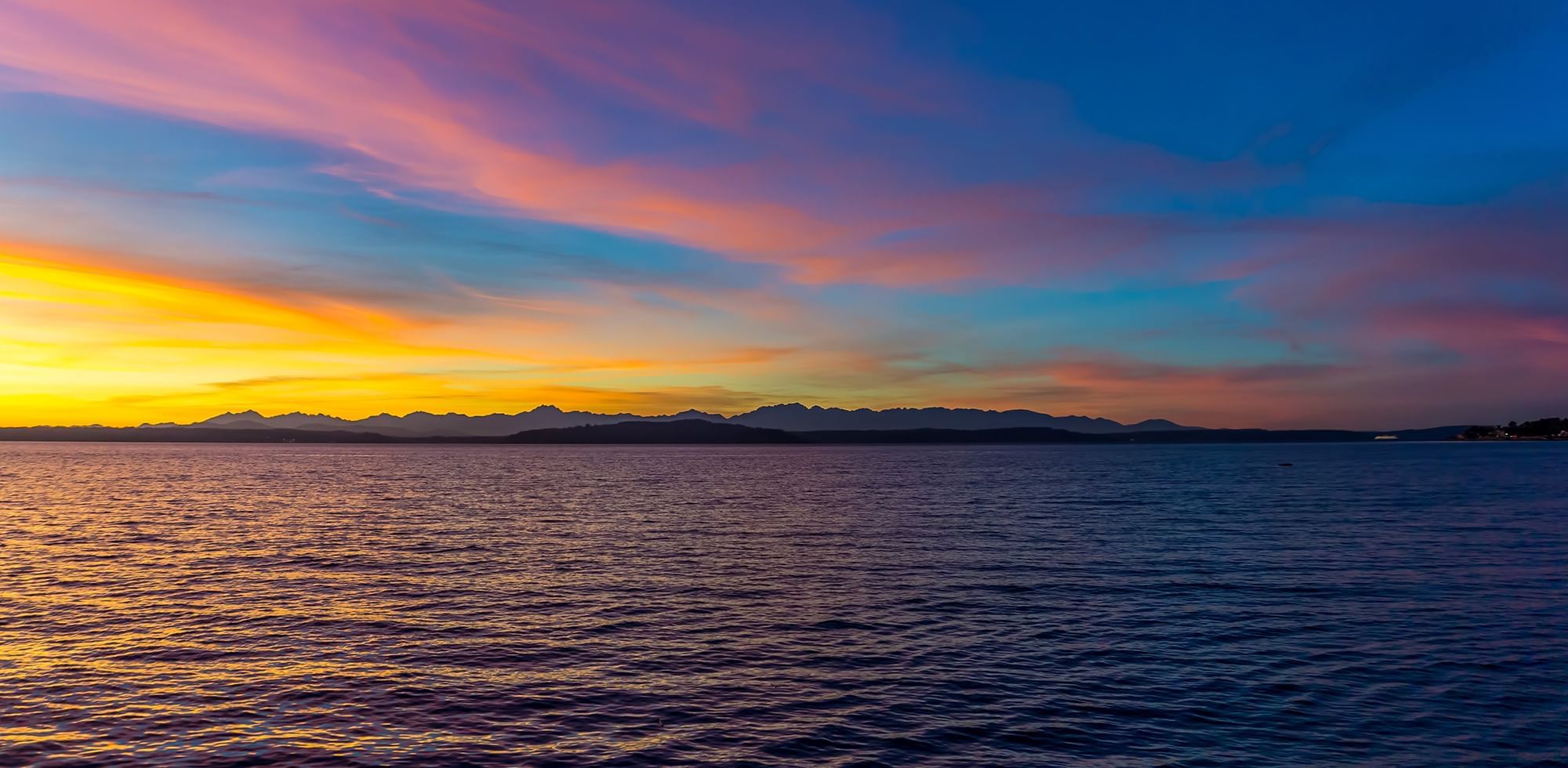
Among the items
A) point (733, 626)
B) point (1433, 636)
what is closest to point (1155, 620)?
point (1433, 636)

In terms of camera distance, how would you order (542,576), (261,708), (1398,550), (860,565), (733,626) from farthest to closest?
1. (1398,550)
2. (860,565)
3. (542,576)
4. (733,626)
5. (261,708)

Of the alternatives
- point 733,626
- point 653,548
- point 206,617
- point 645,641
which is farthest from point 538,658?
point 653,548

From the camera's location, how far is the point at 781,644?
33094 mm

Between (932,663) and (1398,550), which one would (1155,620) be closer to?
(932,663)

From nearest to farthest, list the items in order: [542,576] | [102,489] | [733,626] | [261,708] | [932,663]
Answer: [261,708] < [932,663] < [733,626] < [542,576] < [102,489]

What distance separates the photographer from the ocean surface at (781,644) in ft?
75.6

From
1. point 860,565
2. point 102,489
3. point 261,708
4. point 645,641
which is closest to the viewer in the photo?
point 261,708

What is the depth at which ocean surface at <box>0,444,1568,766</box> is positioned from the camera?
23.0 meters

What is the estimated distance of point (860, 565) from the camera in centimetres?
5319

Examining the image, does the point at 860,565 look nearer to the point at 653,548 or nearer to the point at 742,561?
the point at 742,561

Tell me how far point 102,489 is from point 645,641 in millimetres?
125960

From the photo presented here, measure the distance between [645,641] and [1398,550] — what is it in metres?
52.6

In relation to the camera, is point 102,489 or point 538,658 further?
point 102,489

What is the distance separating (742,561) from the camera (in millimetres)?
54750
